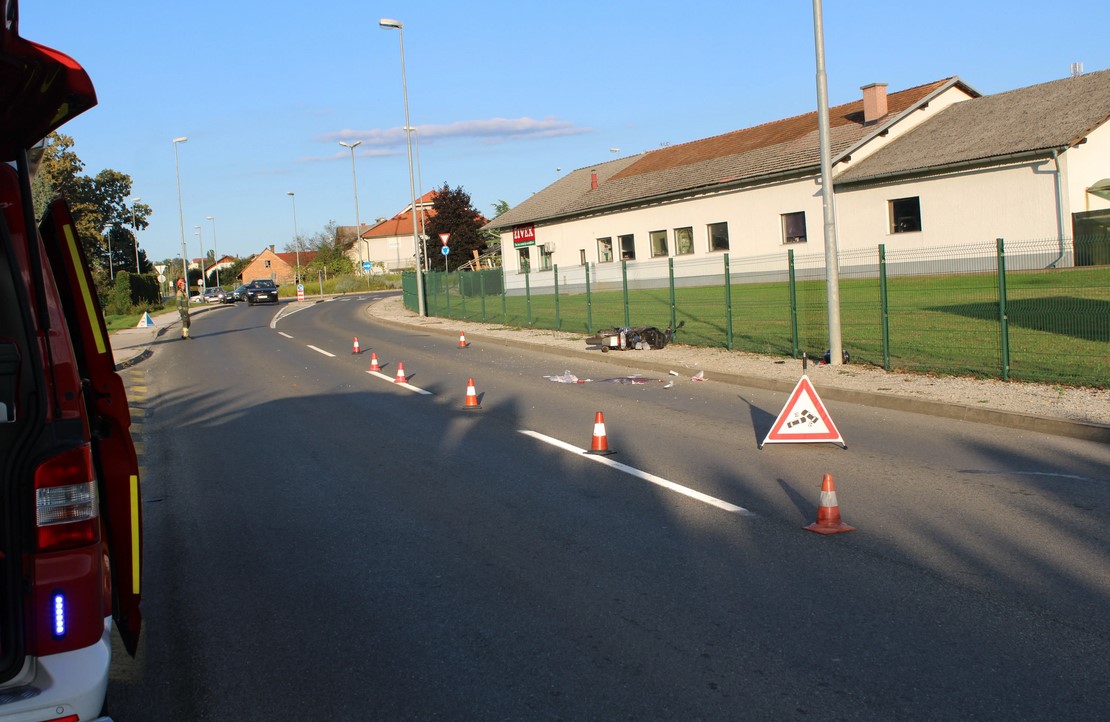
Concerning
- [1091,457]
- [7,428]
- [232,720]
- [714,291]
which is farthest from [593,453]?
[714,291]

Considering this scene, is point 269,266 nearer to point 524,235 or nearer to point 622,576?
point 524,235

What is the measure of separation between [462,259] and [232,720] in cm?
6670

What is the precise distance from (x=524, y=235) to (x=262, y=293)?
18.1 metres

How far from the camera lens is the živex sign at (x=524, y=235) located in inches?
2014

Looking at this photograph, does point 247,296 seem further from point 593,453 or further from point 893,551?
point 893,551

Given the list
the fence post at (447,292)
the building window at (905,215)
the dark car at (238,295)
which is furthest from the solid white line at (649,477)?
the dark car at (238,295)

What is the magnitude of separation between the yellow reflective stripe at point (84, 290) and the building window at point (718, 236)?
36.1 m

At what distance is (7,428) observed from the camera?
10.7 ft

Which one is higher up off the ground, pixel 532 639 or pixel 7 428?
pixel 7 428

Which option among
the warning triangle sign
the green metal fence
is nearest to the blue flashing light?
the warning triangle sign

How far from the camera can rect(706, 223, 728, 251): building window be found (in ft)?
129

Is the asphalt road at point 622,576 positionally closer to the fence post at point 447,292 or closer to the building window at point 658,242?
the fence post at point 447,292

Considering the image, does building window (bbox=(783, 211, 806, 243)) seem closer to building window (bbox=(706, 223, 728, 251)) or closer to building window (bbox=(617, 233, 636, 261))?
building window (bbox=(706, 223, 728, 251))

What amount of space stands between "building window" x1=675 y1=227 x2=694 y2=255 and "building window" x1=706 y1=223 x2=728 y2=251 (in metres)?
1.11
